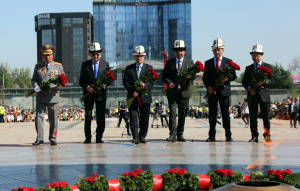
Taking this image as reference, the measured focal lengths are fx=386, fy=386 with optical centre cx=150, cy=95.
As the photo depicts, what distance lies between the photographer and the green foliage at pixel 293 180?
3.74 metres

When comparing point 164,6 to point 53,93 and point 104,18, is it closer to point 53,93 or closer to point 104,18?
point 104,18

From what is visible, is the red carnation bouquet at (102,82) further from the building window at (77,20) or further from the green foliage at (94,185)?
the building window at (77,20)

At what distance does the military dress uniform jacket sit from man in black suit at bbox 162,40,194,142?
2.39 m

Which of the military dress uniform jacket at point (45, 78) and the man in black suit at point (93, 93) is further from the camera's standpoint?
the man in black suit at point (93, 93)

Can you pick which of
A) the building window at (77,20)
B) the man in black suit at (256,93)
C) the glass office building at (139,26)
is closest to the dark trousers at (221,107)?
the man in black suit at (256,93)

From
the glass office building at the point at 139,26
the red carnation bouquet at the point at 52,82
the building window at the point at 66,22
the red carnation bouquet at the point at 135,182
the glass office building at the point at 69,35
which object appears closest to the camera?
the red carnation bouquet at the point at 135,182

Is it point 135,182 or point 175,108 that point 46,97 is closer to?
point 175,108

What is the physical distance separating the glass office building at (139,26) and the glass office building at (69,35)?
309 inches

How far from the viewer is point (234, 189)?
2.55 meters

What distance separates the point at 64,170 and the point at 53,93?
3542mm

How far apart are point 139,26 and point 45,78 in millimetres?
113988

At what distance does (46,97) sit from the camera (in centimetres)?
817

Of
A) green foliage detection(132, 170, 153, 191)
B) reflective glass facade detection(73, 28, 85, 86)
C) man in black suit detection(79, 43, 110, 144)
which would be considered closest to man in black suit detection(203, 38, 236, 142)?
man in black suit detection(79, 43, 110, 144)

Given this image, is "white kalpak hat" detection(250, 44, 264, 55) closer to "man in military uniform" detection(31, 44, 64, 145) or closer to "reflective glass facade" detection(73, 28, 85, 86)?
"man in military uniform" detection(31, 44, 64, 145)
